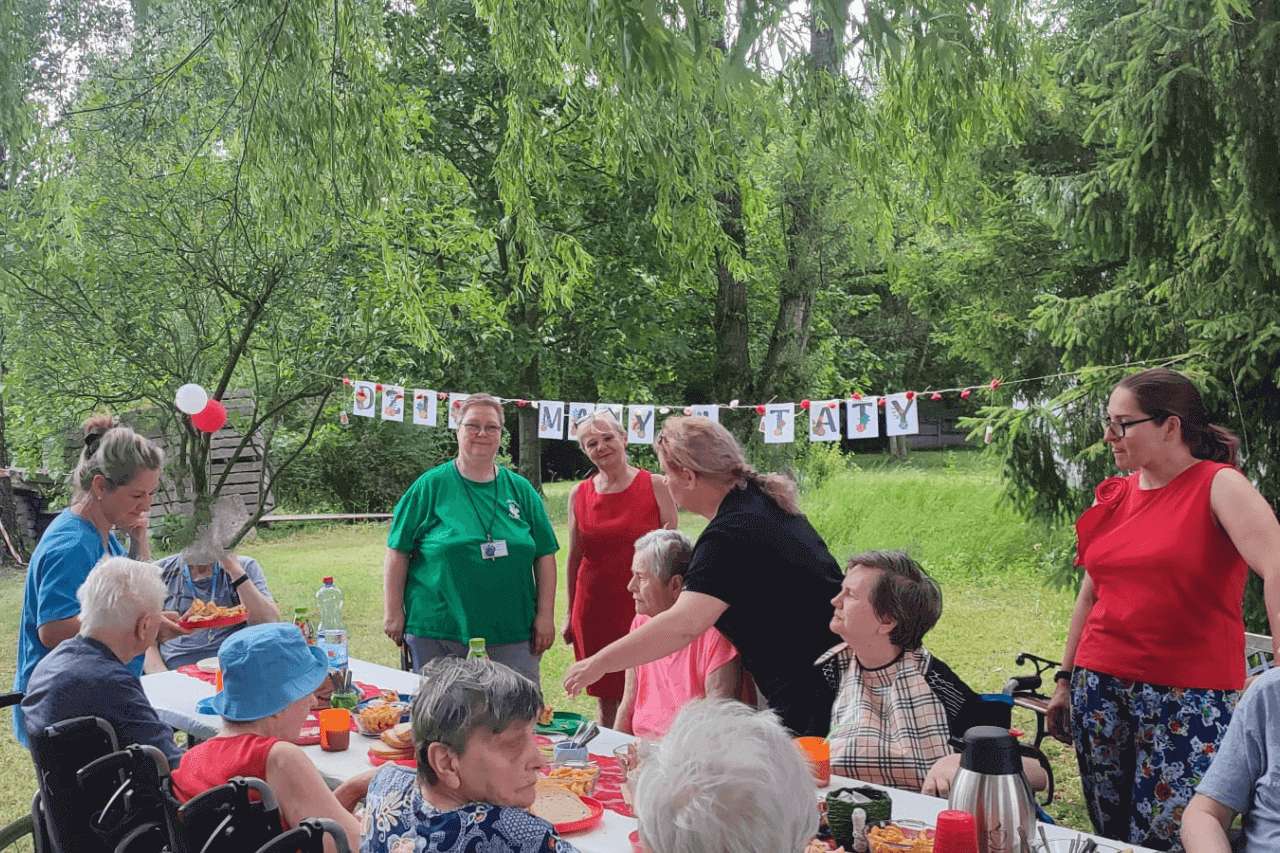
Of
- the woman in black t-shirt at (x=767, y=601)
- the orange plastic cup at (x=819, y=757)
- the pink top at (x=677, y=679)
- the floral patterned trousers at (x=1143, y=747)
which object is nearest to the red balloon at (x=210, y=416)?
the pink top at (x=677, y=679)

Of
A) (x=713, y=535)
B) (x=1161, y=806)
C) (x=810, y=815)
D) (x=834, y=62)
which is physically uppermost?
(x=834, y=62)

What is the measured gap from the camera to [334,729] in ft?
9.30

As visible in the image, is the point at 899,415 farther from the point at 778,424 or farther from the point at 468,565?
the point at 468,565

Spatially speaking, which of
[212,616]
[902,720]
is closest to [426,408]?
[212,616]

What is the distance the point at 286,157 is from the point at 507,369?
6886 mm

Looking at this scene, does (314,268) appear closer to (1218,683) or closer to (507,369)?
(507,369)

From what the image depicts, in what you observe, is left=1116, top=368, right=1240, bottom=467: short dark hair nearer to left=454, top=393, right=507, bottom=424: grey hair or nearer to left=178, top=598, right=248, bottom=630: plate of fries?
left=454, top=393, right=507, bottom=424: grey hair

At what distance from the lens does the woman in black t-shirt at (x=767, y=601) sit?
2.75 metres

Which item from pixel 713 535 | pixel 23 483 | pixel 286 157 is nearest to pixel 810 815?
pixel 713 535

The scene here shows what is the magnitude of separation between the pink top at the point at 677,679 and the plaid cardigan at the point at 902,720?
469 millimetres

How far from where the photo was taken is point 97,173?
6.86 meters

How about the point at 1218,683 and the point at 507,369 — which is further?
the point at 507,369

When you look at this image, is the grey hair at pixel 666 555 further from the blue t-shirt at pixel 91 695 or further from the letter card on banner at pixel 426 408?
the letter card on banner at pixel 426 408

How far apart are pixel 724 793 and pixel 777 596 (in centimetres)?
150
